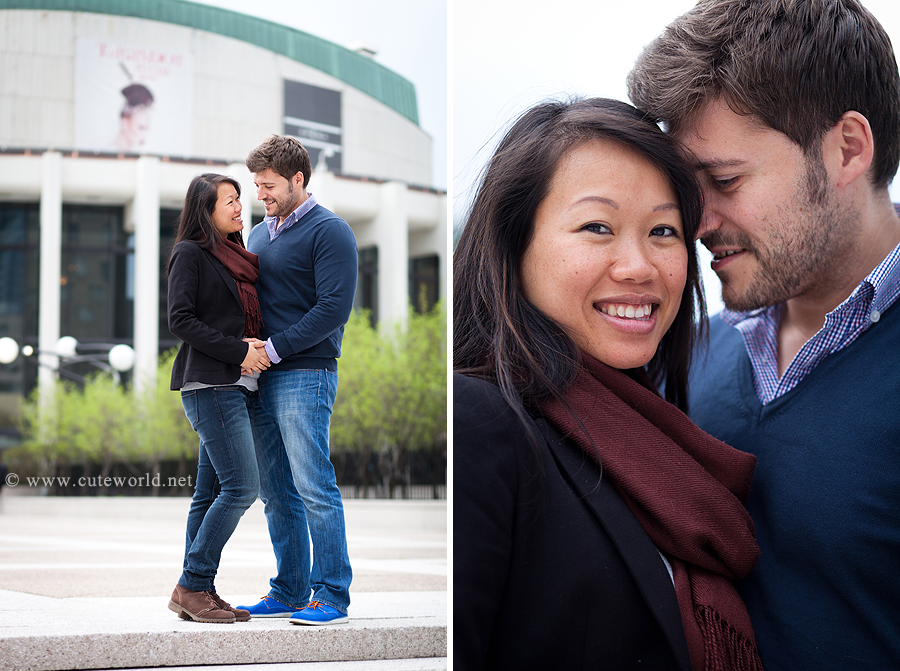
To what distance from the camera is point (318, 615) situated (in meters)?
3.01

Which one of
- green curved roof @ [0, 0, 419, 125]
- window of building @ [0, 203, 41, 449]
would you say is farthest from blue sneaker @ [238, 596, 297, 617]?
green curved roof @ [0, 0, 419, 125]

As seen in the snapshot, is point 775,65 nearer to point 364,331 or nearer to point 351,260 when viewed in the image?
point 351,260

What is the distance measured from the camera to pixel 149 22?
84.4 ft

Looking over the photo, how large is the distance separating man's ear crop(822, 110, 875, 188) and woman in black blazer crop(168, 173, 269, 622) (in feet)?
6.30

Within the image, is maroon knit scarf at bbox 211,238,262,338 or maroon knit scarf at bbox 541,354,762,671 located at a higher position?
maroon knit scarf at bbox 211,238,262,338

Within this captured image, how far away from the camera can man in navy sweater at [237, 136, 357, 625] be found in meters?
3.00

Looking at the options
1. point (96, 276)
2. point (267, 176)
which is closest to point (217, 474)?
point (267, 176)

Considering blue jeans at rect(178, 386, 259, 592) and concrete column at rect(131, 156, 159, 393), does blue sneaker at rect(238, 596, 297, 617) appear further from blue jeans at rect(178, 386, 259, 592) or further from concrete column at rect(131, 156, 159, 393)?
concrete column at rect(131, 156, 159, 393)

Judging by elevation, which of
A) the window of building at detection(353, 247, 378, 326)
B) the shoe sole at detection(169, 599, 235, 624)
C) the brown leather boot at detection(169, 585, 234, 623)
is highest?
the window of building at detection(353, 247, 378, 326)

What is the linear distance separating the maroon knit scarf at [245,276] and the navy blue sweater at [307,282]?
0.04 m

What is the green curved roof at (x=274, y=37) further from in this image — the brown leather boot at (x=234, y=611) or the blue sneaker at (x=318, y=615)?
the blue sneaker at (x=318, y=615)

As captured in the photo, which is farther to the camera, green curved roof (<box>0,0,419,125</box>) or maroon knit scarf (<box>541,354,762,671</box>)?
green curved roof (<box>0,0,419,125</box>)

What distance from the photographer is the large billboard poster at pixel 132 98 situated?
25031 mm

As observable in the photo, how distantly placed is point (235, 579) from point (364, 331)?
1574cm
